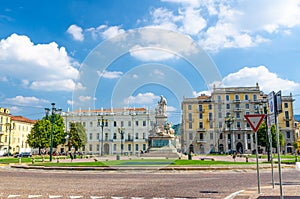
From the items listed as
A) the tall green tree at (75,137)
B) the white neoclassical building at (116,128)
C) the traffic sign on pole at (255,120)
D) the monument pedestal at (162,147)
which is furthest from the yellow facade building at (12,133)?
the traffic sign on pole at (255,120)

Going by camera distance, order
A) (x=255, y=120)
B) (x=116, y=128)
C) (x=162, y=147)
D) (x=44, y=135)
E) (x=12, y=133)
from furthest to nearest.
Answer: (x=116, y=128), (x=12, y=133), (x=44, y=135), (x=162, y=147), (x=255, y=120)

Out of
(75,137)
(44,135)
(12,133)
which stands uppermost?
(12,133)

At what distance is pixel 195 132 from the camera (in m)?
82.4

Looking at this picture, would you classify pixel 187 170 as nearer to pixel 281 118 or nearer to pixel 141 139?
pixel 141 139

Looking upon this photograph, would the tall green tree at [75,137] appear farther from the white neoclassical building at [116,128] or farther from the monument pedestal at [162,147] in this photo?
the monument pedestal at [162,147]

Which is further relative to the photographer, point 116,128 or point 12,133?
point 116,128

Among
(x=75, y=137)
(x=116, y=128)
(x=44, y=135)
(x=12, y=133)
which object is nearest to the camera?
(x=44, y=135)

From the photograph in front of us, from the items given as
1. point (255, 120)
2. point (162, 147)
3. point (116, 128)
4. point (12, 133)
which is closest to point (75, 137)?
point (116, 128)

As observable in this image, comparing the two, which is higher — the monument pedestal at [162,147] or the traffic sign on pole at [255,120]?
the traffic sign on pole at [255,120]

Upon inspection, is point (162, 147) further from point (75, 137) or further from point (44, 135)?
point (75, 137)

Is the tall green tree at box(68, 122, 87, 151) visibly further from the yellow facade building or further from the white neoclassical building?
the yellow facade building

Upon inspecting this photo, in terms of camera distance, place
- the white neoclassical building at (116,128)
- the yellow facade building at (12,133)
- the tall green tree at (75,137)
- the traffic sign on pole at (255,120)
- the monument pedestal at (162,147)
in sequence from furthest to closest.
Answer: the white neoclassical building at (116,128) → the yellow facade building at (12,133) → the tall green tree at (75,137) → the monument pedestal at (162,147) → the traffic sign on pole at (255,120)

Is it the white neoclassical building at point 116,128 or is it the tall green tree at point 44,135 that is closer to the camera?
the tall green tree at point 44,135

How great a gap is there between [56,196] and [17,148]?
272ft
